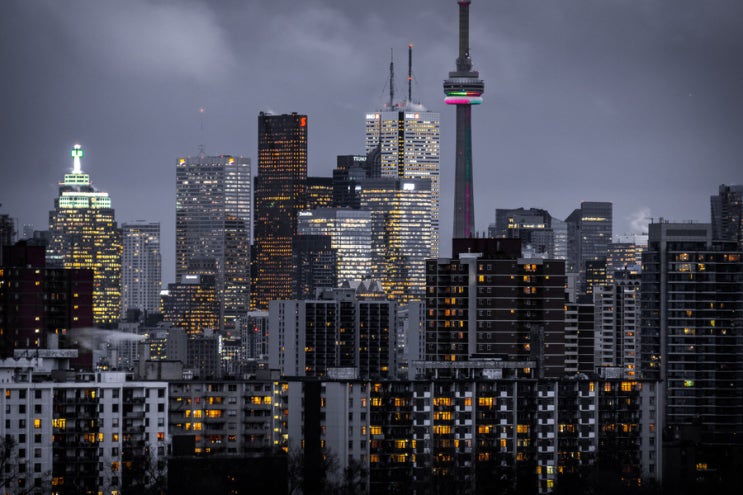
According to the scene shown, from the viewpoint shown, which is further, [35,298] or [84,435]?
[35,298]

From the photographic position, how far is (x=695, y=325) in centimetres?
15275

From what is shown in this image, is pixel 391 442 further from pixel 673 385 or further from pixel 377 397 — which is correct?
pixel 673 385

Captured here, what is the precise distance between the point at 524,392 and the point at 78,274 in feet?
211

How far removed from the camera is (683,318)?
153m

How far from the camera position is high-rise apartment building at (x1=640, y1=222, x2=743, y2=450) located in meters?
149

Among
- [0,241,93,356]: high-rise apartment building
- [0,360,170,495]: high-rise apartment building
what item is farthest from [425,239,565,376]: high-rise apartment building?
[0,360,170,495]: high-rise apartment building

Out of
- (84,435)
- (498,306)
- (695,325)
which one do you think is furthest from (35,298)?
(84,435)

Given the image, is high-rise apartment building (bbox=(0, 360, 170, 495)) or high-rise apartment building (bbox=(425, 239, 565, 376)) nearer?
high-rise apartment building (bbox=(0, 360, 170, 495))

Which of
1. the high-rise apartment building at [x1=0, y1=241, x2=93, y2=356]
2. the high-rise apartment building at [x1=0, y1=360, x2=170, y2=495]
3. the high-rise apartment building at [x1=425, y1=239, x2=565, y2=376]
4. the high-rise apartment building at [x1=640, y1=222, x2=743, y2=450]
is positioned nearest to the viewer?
the high-rise apartment building at [x1=0, y1=360, x2=170, y2=495]

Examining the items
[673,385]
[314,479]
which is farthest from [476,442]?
[673,385]

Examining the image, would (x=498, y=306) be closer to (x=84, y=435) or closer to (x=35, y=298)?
(x=35, y=298)

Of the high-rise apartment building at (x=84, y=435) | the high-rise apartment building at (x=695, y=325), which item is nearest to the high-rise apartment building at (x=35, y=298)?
the high-rise apartment building at (x=695, y=325)

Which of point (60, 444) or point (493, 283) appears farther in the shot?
point (493, 283)

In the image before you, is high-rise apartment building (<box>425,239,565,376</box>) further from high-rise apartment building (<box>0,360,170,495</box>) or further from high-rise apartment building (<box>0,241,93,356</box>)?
high-rise apartment building (<box>0,360,170,495</box>)
